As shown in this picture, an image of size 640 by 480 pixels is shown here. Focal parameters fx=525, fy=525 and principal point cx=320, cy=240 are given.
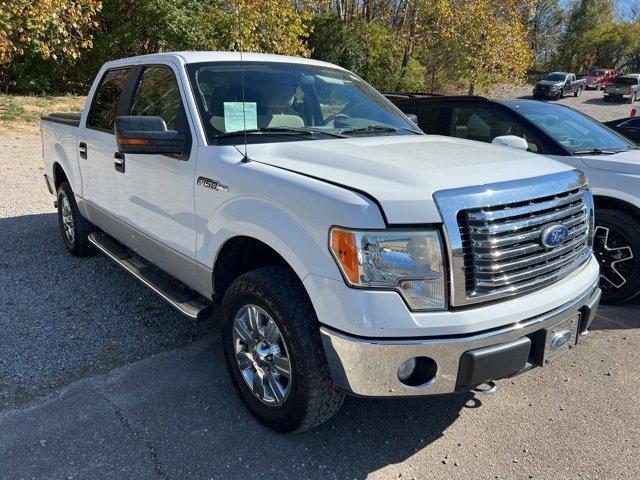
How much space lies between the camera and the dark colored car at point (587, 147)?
4.45 meters

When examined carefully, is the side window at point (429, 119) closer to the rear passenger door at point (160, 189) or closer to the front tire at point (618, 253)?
the front tire at point (618, 253)

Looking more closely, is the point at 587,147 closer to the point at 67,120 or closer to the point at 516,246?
the point at 516,246

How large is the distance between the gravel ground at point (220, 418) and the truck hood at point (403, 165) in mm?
→ 1329

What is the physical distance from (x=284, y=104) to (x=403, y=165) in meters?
1.25

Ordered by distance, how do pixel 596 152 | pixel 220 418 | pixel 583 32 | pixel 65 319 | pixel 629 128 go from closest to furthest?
pixel 220 418, pixel 65 319, pixel 596 152, pixel 629 128, pixel 583 32

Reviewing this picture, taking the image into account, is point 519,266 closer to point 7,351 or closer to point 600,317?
point 600,317

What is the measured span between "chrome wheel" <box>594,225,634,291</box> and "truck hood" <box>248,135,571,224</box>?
6.27 feet

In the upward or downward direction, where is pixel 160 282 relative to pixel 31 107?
downward

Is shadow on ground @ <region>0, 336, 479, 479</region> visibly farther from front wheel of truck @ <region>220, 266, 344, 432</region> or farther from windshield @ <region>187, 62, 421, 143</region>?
windshield @ <region>187, 62, 421, 143</region>

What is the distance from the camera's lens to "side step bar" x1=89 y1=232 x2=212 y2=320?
322 cm

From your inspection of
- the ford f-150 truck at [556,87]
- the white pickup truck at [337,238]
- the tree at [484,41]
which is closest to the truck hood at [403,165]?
the white pickup truck at [337,238]

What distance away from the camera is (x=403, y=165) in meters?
2.62

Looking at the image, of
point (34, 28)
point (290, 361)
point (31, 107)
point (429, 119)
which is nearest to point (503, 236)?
point (290, 361)

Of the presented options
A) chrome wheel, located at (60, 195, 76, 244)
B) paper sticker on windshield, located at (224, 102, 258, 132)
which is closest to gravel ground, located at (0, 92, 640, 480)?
chrome wheel, located at (60, 195, 76, 244)
